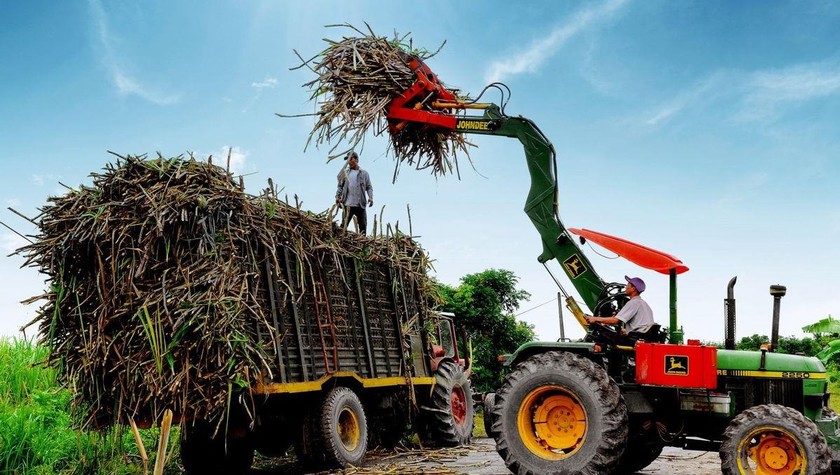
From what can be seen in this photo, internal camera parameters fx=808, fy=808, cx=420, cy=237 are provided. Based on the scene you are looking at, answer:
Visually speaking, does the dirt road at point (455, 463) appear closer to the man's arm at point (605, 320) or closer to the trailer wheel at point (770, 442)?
the trailer wheel at point (770, 442)

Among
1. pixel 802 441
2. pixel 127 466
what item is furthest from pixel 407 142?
pixel 802 441

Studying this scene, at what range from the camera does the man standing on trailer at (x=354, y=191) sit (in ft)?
40.2

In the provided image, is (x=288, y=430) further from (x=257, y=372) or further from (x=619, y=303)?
(x=619, y=303)

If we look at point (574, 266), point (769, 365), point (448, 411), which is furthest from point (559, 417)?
point (448, 411)

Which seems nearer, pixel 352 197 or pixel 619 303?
pixel 619 303

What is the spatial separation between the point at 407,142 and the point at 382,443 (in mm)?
4892

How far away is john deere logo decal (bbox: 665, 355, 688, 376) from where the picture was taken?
767cm

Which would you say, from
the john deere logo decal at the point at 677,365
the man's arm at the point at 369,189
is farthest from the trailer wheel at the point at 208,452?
the john deere logo decal at the point at 677,365

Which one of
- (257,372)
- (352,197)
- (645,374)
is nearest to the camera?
(645,374)

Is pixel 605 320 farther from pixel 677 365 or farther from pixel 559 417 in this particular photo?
pixel 559 417

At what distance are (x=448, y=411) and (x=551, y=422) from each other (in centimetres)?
516

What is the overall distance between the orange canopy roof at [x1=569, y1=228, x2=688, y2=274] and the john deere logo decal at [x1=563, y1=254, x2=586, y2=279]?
516mm

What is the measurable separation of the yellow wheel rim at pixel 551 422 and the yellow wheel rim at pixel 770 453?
142cm

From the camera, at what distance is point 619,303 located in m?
8.54
